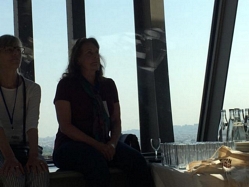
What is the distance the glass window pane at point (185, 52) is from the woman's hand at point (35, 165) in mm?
1677

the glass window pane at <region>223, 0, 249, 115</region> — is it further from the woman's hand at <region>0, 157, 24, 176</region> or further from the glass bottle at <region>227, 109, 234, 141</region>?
the woman's hand at <region>0, 157, 24, 176</region>

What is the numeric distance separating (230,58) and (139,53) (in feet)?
2.64

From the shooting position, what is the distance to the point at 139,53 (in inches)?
149

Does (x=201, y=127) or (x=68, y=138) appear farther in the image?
(x=201, y=127)

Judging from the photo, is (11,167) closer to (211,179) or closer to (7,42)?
(7,42)

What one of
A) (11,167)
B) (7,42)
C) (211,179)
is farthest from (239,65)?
(11,167)

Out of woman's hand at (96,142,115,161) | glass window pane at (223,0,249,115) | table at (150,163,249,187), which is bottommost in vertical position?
table at (150,163,249,187)

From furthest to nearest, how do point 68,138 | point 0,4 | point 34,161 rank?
1. point 0,4
2. point 68,138
3. point 34,161

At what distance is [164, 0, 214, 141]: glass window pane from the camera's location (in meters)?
3.88

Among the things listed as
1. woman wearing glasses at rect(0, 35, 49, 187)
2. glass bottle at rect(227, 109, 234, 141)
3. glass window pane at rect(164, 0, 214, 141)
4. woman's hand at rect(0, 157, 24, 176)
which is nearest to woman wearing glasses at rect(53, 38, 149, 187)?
woman wearing glasses at rect(0, 35, 49, 187)

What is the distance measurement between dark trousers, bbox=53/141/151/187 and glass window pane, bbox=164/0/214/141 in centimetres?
116

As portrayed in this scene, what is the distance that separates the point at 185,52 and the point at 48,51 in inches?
47.6

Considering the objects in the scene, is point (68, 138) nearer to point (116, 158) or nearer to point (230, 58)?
point (116, 158)

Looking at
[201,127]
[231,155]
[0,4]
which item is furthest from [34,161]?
[201,127]
